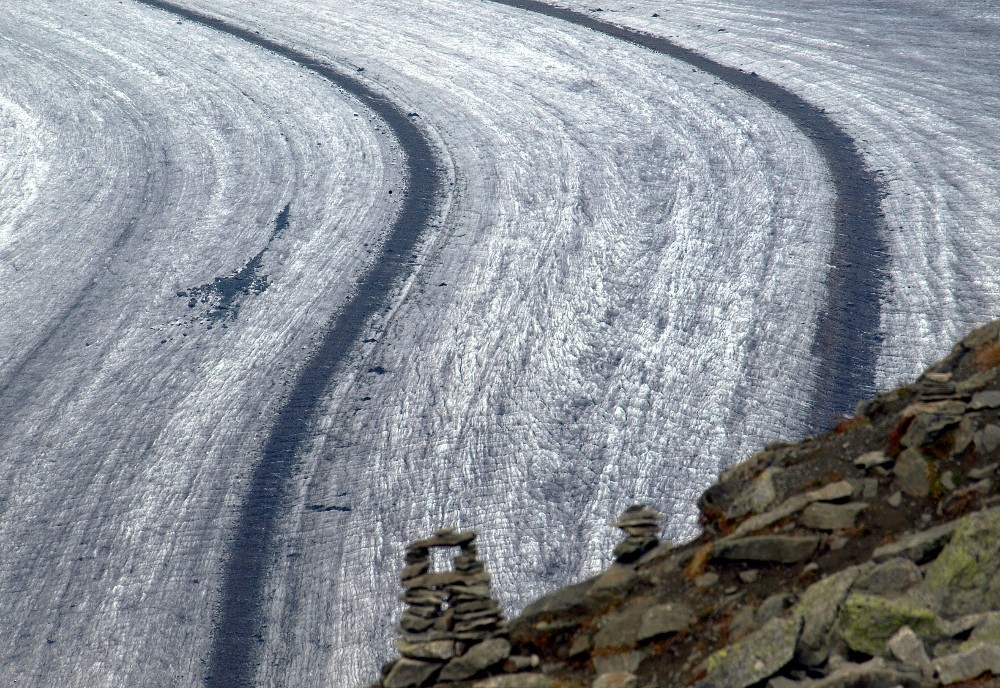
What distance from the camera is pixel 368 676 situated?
10.7 ft

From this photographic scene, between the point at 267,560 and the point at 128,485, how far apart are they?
0.90 metres

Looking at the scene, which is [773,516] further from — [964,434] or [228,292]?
[228,292]

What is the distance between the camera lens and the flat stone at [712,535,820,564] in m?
2.43

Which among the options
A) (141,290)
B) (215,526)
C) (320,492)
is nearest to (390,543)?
(320,492)

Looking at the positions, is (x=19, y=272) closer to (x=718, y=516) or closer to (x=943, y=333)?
(x=718, y=516)

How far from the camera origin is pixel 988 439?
247 cm

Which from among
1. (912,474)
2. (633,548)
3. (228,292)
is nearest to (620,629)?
(633,548)

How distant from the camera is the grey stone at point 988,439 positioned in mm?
2459

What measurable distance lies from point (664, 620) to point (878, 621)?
0.56 meters

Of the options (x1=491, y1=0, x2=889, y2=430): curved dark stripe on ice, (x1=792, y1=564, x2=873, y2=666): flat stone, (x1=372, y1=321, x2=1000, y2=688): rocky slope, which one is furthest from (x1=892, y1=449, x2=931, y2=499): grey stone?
(x1=491, y1=0, x2=889, y2=430): curved dark stripe on ice

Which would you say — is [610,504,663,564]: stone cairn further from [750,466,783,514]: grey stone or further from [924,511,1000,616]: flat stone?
[924,511,1000,616]: flat stone

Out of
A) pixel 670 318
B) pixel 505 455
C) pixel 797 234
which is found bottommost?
pixel 505 455

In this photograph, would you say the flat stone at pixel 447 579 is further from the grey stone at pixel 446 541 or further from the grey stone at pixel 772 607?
the grey stone at pixel 772 607

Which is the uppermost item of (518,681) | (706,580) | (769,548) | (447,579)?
(769,548)
